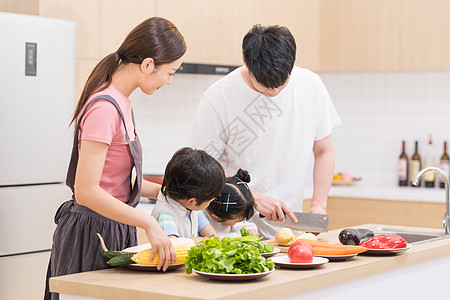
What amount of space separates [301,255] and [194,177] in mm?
417

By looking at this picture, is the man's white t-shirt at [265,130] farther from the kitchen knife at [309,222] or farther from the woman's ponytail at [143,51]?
the woman's ponytail at [143,51]

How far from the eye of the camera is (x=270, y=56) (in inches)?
96.3

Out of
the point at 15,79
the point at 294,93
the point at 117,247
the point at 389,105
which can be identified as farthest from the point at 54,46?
the point at 389,105

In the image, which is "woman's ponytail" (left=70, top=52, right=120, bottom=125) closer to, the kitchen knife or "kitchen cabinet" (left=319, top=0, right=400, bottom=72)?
the kitchen knife

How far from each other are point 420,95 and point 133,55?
3.32 meters

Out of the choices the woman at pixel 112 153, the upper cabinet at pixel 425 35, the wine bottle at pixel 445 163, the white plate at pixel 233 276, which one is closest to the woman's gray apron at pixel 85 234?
the woman at pixel 112 153

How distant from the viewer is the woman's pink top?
182cm

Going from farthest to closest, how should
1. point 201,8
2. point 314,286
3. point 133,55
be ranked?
point 201,8
point 133,55
point 314,286

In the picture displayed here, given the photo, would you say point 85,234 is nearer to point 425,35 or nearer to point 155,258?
point 155,258

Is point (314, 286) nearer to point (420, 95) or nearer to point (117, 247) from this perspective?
point (117, 247)

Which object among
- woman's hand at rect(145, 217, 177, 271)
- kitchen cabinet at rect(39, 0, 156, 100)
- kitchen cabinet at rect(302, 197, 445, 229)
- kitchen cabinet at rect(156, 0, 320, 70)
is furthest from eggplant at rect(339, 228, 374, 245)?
kitchen cabinet at rect(302, 197, 445, 229)

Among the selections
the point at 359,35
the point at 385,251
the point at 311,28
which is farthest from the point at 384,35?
the point at 385,251

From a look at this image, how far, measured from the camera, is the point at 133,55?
1970mm

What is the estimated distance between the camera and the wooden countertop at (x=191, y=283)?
5.36ft
